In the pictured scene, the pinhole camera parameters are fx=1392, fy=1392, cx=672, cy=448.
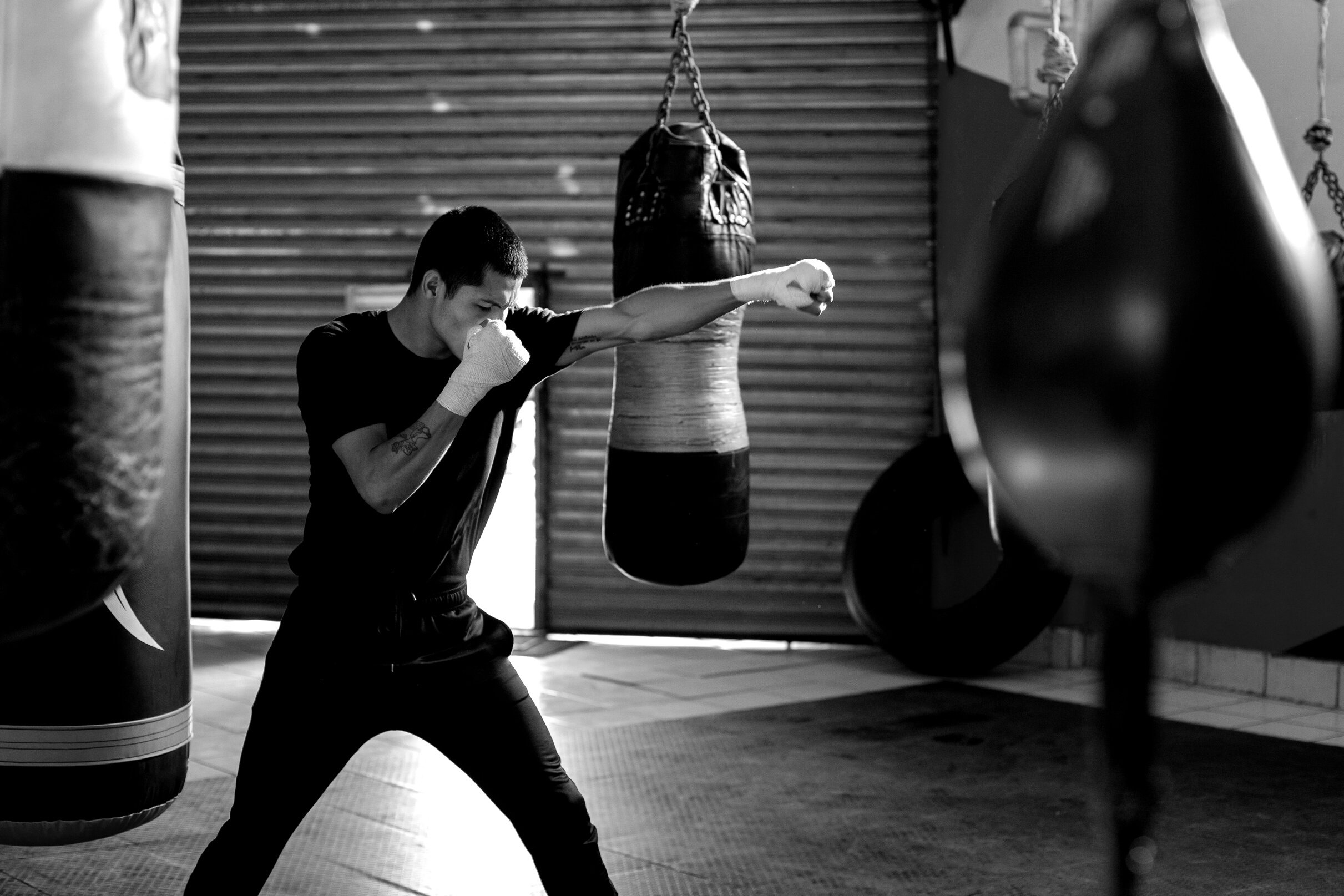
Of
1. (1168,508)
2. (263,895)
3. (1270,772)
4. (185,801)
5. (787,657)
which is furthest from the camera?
(787,657)

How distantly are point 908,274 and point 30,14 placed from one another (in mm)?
7182

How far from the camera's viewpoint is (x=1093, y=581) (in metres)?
0.62

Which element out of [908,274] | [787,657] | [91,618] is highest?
[908,274]

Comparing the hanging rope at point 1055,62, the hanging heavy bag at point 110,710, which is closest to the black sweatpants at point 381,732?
the hanging heavy bag at point 110,710

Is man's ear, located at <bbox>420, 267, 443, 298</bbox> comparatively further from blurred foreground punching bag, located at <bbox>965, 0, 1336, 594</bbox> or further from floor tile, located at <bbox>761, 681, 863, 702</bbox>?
floor tile, located at <bbox>761, 681, 863, 702</bbox>

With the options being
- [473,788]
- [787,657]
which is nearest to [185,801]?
[473,788]

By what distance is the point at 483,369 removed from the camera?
8.23 ft

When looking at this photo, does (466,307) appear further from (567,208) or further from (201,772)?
(567,208)

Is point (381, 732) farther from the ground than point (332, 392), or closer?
closer

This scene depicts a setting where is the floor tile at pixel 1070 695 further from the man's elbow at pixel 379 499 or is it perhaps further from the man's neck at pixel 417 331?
the man's elbow at pixel 379 499

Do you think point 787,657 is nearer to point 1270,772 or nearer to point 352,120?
point 1270,772

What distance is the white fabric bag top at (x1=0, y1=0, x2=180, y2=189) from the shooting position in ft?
2.28

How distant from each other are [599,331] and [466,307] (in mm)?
352

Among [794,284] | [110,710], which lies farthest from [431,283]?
[110,710]
